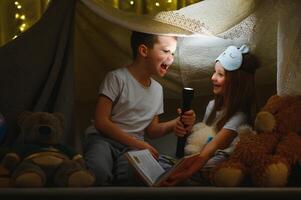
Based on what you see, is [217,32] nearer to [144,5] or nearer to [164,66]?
[164,66]

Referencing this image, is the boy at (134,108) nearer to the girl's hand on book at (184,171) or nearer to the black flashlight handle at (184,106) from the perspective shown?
the black flashlight handle at (184,106)

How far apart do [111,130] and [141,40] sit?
11.4 inches

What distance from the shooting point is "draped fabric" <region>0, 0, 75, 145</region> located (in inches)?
64.6

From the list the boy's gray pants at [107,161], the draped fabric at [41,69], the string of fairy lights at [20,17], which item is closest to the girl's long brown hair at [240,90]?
the boy's gray pants at [107,161]

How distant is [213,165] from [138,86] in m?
0.34

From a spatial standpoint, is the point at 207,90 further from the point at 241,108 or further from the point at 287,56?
the point at 287,56

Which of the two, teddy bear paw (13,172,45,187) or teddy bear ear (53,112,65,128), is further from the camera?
teddy bear ear (53,112,65,128)

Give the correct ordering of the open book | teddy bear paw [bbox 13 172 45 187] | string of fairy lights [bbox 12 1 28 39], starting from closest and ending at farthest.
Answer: teddy bear paw [bbox 13 172 45 187] < the open book < string of fairy lights [bbox 12 1 28 39]

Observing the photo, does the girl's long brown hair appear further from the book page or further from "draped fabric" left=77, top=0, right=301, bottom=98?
the book page

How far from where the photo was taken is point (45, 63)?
166cm

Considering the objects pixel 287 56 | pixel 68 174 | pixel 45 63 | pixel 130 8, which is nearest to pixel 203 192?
pixel 68 174

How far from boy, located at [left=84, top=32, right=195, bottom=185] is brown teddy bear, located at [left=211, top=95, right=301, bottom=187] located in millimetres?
221

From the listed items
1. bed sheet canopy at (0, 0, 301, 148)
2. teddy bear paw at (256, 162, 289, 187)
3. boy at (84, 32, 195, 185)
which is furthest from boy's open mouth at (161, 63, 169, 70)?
teddy bear paw at (256, 162, 289, 187)

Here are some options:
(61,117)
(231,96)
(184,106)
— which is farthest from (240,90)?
(61,117)
